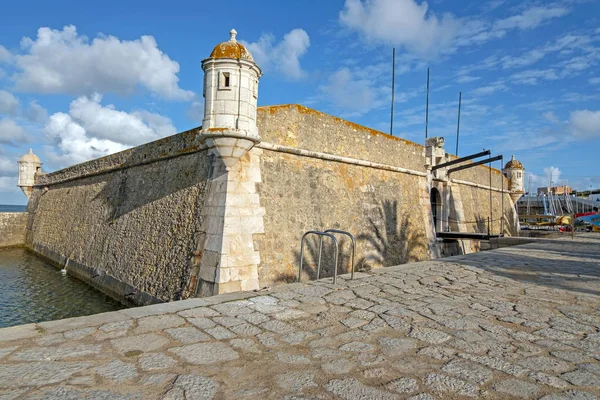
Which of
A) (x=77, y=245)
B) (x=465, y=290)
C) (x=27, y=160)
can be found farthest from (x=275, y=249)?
(x=27, y=160)

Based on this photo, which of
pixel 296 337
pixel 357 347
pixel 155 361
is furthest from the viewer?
pixel 296 337

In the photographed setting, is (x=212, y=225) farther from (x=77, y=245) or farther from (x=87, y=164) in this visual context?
(x=87, y=164)

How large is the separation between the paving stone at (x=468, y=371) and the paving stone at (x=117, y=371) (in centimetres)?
213

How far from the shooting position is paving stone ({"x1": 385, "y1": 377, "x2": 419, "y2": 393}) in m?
2.23

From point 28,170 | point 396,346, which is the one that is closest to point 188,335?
point 396,346

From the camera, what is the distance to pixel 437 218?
50.4 ft

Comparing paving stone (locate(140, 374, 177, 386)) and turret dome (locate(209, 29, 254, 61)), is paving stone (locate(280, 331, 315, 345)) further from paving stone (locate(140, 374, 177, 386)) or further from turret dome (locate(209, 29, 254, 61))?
turret dome (locate(209, 29, 254, 61))

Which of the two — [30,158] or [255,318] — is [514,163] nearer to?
[255,318]

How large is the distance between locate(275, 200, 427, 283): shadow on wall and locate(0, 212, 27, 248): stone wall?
19397mm

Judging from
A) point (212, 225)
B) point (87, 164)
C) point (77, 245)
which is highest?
point (87, 164)

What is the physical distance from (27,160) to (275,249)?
20960mm

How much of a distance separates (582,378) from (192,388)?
256cm

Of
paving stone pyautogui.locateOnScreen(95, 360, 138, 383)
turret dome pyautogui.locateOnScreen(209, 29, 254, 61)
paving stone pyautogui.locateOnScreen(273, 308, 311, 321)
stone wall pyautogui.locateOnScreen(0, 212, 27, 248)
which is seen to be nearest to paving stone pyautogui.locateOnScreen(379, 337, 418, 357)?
paving stone pyautogui.locateOnScreen(273, 308, 311, 321)

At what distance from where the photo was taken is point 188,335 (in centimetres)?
310
